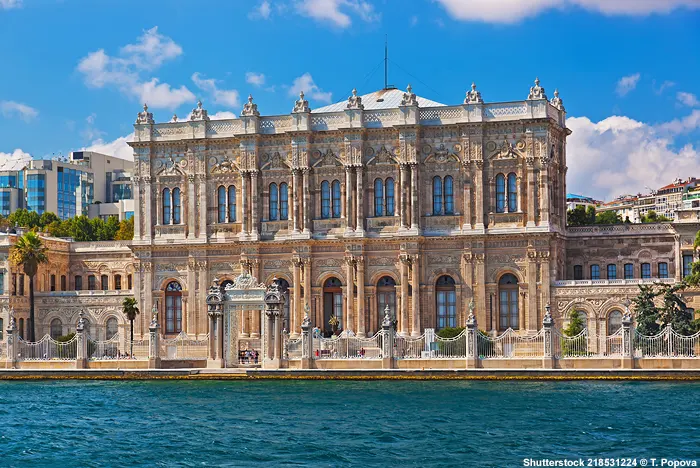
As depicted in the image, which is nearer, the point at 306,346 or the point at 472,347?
the point at 472,347

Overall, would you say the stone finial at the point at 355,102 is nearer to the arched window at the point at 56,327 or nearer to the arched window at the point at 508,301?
the arched window at the point at 508,301

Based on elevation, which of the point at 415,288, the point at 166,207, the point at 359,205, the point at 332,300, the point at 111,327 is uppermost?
the point at 166,207

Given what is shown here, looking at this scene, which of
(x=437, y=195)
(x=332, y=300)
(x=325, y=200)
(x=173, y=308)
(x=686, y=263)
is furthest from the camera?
(x=173, y=308)

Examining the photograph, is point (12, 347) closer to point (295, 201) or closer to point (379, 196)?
point (295, 201)

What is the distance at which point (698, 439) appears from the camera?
111 feet

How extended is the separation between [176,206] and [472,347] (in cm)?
2310

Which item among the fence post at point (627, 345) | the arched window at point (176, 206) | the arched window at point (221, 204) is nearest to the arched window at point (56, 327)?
the arched window at point (176, 206)

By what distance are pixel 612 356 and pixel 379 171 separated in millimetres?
19298

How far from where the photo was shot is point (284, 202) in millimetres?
64812

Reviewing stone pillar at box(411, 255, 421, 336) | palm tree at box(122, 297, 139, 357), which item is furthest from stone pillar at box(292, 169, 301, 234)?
palm tree at box(122, 297, 139, 357)

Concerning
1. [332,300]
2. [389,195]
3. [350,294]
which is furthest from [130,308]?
[389,195]

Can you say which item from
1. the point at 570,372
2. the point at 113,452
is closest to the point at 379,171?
the point at 570,372

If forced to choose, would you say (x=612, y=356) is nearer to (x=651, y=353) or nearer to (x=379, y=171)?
(x=651, y=353)

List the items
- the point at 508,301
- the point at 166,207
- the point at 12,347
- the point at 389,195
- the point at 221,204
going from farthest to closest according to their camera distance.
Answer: the point at 166,207, the point at 221,204, the point at 389,195, the point at 508,301, the point at 12,347
